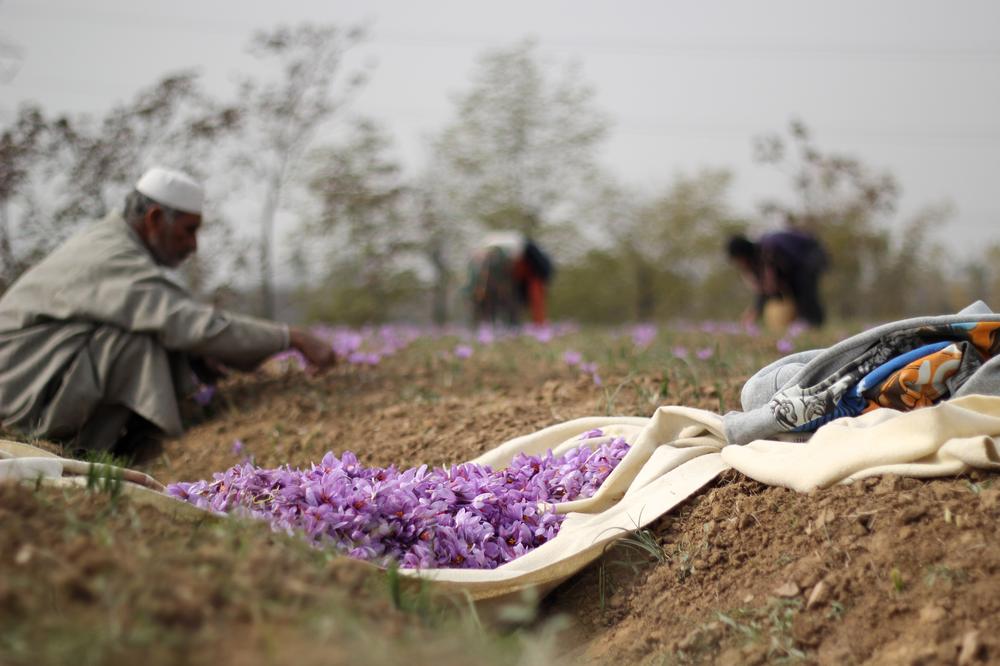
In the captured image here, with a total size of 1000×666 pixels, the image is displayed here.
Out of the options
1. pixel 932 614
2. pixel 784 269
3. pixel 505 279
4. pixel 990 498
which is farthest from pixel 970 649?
pixel 505 279

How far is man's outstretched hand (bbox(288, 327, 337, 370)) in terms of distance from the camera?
18.3 ft

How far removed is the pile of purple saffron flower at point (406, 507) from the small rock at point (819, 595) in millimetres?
896

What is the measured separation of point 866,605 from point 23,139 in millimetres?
7778

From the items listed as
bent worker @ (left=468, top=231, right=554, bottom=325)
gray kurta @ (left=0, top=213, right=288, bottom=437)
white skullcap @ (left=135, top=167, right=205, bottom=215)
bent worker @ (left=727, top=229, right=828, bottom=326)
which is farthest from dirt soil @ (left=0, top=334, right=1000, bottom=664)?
bent worker @ (left=468, top=231, right=554, bottom=325)

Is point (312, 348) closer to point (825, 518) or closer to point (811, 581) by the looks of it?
point (825, 518)

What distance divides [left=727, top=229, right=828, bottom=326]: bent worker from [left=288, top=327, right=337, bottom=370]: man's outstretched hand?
25.2ft

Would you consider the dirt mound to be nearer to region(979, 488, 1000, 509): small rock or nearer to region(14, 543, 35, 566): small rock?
region(979, 488, 1000, 509): small rock

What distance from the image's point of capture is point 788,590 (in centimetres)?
249

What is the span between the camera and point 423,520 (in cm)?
291

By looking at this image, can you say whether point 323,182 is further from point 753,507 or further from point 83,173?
point 753,507

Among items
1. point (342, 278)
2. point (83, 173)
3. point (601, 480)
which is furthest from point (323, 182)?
point (601, 480)

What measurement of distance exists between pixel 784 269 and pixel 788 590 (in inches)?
412

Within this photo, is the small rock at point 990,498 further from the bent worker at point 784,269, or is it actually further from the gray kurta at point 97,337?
the bent worker at point 784,269

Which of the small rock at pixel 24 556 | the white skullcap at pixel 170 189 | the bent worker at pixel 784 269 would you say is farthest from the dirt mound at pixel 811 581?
the bent worker at pixel 784 269
